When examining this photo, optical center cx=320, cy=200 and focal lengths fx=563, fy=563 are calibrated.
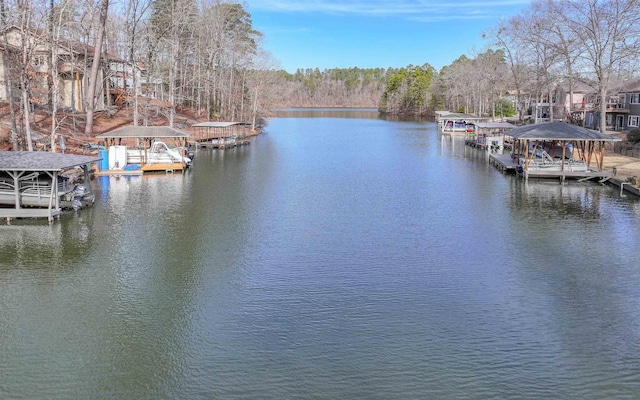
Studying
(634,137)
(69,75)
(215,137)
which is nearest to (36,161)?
(215,137)

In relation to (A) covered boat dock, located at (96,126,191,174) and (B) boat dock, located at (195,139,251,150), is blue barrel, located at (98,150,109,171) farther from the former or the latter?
(B) boat dock, located at (195,139,251,150)

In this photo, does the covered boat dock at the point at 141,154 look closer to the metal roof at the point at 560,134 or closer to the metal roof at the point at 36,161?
the metal roof at the point at 36,161

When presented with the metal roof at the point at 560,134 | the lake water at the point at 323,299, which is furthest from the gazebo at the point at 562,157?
the lake water at the point at 323,299

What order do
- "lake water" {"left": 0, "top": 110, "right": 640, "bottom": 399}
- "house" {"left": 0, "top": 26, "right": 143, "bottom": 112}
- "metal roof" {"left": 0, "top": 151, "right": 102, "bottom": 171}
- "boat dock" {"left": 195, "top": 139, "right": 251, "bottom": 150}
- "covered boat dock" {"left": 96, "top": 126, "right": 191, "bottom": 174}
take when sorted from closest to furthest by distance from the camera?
"lake water" {"left": 0, "top": 110, "right": 640, "bottom": 399}, "metal roof" {"left": 0, "top": 151, "right": 102, "bottom": 171}, "covered boat dock" {"left": 96, "top": 126, "right": 191, "bottom": 174}, "house" {"left": 0, "top": 26, "right": 143, "bottom": 112}, "boat dock" {"left": 195, "top": 139, "right": 251, "bottom": 150}

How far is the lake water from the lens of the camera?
970cm

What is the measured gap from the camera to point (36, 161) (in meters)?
19.3

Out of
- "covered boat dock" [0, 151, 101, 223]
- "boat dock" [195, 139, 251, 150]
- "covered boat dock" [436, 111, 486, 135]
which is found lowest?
"covered boat dock" [0, 151, 101, 223]

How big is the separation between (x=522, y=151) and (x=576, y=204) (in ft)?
45.6

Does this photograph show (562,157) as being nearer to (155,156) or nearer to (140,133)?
(155,156)

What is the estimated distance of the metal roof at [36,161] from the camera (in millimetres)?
18609

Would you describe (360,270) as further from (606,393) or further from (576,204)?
(576,204)

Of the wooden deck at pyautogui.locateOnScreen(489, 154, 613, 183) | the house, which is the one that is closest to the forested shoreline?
the house

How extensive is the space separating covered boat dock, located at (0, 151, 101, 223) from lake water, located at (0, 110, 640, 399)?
28.8 inches

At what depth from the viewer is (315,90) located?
18725 cm
